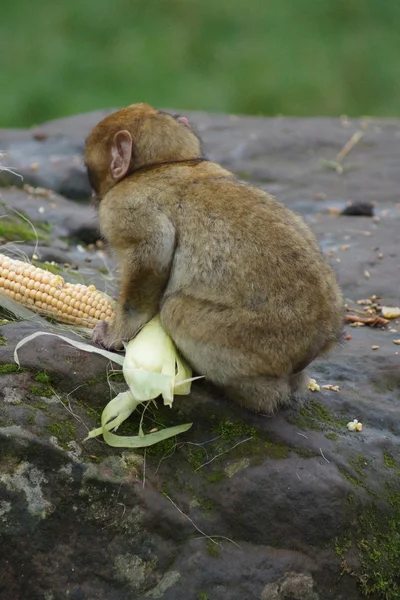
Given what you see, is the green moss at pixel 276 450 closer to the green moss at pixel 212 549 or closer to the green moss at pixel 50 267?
the green moss at pixel 212 549

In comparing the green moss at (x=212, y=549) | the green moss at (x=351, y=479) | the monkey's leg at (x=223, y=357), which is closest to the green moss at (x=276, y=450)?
the monkey's leg at (x=223, y=357)

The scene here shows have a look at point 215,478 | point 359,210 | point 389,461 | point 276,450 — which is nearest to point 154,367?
point 215,478

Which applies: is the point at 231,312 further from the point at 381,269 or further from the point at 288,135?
the point at 288,135

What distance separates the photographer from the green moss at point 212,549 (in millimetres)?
5047

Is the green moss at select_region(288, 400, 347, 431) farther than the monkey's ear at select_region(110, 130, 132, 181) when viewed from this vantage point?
No

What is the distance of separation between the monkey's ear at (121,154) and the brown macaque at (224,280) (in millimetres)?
128

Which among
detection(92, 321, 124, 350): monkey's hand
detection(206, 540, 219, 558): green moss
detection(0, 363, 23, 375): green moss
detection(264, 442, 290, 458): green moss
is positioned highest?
detection(0, 363, 23, 375): green moss

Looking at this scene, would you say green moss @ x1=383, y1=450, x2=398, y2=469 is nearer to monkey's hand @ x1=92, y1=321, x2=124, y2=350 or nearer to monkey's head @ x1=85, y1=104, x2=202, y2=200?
monkey's hand @ x1=92, y1=321, x2=124, y2=350

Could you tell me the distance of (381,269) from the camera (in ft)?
27.0

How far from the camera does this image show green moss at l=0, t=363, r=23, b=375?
517 cm

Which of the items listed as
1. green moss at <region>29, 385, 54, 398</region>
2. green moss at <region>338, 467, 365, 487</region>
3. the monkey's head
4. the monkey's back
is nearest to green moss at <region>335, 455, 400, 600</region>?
green moss at <region>338, 467, 365, 487</region>

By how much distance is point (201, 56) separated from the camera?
18.4 meters

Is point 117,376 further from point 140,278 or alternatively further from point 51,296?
point 51,296

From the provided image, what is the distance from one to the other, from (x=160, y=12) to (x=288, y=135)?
29.2 feet
